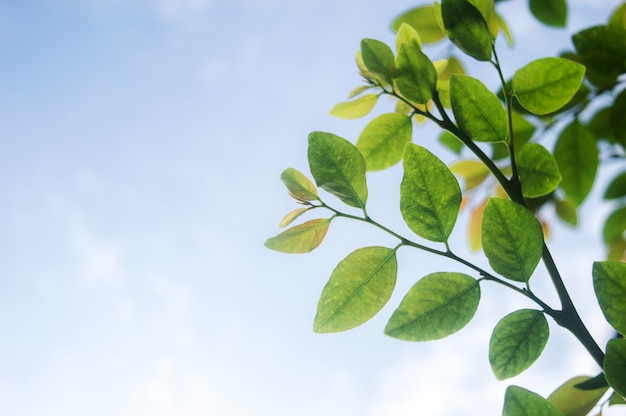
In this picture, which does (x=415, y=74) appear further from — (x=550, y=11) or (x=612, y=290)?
Answer: (x=550, y=11)

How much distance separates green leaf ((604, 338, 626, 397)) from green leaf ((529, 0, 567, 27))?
67 cm

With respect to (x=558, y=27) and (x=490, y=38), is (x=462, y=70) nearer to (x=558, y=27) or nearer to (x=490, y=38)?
(x=558, y=27)

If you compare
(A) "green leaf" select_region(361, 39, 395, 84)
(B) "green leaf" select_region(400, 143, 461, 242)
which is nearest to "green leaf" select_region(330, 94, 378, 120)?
(A) "green leaf" select_region(361, 39, 395, 84)

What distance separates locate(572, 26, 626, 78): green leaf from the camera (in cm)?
67

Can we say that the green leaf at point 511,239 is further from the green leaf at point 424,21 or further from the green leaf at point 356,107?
the green leaf at point 424,21

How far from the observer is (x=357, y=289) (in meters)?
0.45

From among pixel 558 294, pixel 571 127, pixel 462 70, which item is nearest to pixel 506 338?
pixel 558 294

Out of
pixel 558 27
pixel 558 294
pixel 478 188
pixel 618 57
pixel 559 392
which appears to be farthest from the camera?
pixel 478 188

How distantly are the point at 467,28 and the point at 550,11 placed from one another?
0.47 metres

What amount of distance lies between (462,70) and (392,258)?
570 mm

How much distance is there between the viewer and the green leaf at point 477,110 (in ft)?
1.57

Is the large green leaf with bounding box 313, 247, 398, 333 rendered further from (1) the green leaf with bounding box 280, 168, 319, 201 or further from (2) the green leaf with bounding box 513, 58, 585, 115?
(2) the green leaf with bounding box 513, 58, 585, 115

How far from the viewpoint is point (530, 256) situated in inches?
16.0

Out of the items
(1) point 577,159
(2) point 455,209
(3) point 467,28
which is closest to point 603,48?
(1) point 577,159
